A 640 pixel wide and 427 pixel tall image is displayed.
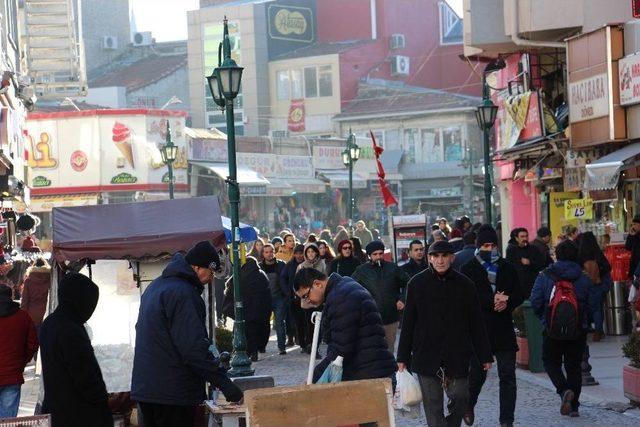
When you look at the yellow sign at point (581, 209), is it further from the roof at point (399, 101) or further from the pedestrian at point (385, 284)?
the roof at point (399, 101)

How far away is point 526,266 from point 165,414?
10300 millimetres

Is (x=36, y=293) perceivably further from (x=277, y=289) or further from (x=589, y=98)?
(x=589, y=98)

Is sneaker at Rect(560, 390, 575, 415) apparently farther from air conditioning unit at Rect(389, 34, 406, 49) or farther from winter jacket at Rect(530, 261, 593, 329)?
air conditioning unit at Rect(389, 34, 406, 49)

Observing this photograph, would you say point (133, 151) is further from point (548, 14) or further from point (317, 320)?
point (317, 320)

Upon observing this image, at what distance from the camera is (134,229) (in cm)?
1405

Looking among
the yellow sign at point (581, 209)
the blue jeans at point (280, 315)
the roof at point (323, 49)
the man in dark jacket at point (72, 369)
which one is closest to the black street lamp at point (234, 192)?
the blue jeans at point (280, 315)

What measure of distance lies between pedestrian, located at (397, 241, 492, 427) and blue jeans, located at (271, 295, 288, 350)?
1099 centimetres

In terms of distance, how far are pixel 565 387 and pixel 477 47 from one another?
18326 millimetres

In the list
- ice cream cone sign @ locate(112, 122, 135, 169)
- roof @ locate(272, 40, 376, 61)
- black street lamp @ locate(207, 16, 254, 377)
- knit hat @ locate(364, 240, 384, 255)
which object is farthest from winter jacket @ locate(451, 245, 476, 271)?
roof @ locate(272, 40, 376, 61)

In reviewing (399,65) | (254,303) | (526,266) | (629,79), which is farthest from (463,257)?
(399,65)

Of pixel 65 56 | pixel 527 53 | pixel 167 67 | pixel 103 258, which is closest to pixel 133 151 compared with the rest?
pixel 65 56

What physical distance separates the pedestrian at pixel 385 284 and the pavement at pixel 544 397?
132cm

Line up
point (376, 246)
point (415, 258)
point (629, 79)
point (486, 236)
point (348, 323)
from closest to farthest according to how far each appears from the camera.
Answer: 1. point (348, 323)
2. point (486, 236)
3. point (376, 246)
4. point (415, 258)
5. point (629, 79)

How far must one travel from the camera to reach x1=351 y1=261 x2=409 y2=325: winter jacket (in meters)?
15.7
